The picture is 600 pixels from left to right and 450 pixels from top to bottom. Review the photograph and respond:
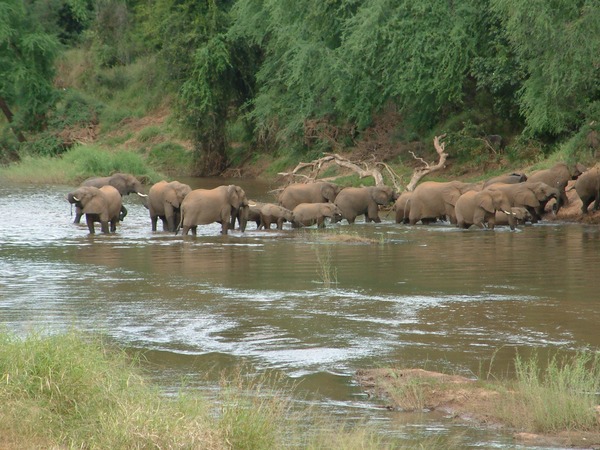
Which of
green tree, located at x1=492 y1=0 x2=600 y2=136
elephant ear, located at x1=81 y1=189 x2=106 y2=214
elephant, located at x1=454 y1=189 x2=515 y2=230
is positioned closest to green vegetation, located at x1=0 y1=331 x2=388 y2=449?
elephant ear, located at x1=81 y1=189 x2=106 y2=214

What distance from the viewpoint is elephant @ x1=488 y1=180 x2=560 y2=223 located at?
84.5ft

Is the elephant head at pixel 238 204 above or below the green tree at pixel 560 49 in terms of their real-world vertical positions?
below

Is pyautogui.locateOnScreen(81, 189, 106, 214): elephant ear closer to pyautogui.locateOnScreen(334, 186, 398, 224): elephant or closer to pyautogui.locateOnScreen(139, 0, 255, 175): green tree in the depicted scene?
pyautogui.locateOnScreen(334, 186, 398, 224): elephant

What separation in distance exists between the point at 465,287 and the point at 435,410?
6232mm

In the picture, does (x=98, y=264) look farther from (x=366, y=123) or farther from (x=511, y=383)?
(x=366, y=123)

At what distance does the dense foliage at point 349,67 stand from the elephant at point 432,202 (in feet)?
8.98

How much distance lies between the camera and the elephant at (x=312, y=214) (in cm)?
2502

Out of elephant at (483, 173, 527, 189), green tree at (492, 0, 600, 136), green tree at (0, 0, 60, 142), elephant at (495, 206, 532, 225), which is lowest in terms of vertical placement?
elephant at (495, 206, 532, 225)

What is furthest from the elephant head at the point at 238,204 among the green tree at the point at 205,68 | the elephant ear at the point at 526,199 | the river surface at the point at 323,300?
the green tree at the point at 205,68

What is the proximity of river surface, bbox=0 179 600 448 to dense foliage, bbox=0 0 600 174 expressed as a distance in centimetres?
416

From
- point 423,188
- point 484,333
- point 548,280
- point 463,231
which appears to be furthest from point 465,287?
point 423,188

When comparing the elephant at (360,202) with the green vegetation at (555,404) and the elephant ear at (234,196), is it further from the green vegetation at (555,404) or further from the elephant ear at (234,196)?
the green vegetation at (555,404)

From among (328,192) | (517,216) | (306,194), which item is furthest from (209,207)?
(517,216)

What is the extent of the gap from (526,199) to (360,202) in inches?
153
